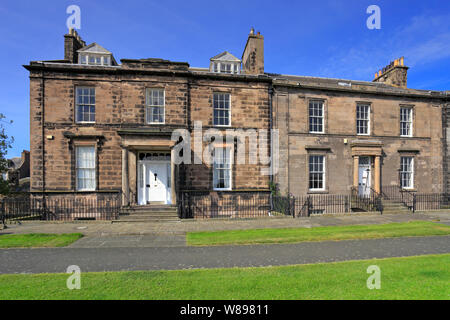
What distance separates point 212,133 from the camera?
14656 millimetres

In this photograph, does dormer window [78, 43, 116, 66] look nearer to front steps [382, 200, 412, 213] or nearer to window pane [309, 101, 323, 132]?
window pane [309, 101, 323, 132]

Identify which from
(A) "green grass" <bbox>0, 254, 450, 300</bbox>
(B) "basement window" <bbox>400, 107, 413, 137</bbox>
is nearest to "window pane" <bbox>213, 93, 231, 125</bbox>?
(A) "green grass" <bbox>0, 254, 450, 300</bbox>

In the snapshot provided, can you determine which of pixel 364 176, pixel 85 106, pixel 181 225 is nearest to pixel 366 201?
pixel 364 176

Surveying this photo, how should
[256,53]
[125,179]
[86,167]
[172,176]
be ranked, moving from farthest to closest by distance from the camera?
[256,53]
[86,167]
[172,176]
[125,179]

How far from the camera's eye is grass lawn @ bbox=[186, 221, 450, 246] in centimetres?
821

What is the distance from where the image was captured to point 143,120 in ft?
45.8

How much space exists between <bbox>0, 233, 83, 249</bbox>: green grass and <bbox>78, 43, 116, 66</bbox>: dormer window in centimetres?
1125

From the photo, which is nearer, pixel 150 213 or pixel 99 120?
pixel 150 213

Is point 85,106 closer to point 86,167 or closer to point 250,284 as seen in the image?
point 86,167

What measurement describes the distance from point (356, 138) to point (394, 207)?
5.36 meters

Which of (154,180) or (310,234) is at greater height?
(154,180)

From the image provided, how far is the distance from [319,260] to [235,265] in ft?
7.88

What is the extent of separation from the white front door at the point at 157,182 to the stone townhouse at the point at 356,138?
7.72 metres
